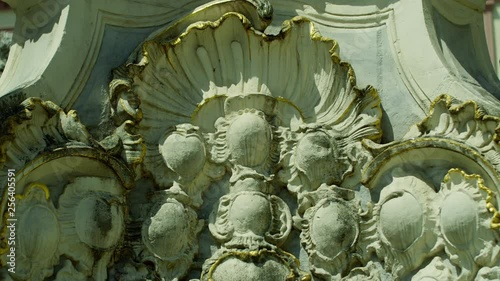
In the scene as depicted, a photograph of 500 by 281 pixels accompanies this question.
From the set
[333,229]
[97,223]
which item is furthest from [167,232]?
[333,229]

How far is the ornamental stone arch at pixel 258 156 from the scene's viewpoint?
8000mm

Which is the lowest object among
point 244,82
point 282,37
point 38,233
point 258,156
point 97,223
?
point 38,233

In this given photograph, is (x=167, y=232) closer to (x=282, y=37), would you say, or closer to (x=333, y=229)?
(x=333, y=229)

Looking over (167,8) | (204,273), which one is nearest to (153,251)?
(204,273)

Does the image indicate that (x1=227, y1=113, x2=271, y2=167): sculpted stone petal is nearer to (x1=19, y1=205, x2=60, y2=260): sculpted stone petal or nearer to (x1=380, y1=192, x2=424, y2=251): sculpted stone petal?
(x1=380, y1=192, x2=424, y2=251): sculpted stone petal

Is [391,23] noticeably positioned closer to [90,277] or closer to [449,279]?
[449,279]

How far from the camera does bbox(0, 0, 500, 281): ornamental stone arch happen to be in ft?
26.2

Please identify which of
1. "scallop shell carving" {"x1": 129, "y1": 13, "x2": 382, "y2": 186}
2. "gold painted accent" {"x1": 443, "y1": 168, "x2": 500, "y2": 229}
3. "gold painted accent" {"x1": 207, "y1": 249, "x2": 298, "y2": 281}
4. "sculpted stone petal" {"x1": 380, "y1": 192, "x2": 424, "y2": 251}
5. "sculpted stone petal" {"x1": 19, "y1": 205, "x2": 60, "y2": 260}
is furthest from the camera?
"scallop shell carving" {"x1": 129, "y1": 13, "x2": 382, "y2": 186}

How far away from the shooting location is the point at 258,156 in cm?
841

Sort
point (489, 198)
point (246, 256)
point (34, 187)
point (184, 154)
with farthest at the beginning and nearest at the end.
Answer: point (184, 154)
point (246, 256)
point (34, 187)
point (489, 198)

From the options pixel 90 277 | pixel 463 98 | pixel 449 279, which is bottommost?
pixel 90 277

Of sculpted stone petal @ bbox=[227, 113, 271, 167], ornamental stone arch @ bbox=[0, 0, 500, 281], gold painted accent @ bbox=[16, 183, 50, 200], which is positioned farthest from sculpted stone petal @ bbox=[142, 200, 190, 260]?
gold painted accent @ bbox=[16, 183, 50, 200]

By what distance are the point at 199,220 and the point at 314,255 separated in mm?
659

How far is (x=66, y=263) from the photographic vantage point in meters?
8.05
